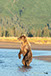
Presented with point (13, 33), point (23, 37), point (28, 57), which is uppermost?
point (23, 37)

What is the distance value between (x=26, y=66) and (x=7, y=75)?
4810 millimetres

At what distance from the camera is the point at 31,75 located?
766 inches

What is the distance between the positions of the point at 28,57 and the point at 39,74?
3594mm

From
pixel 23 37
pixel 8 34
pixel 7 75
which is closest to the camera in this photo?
pixel 7 75

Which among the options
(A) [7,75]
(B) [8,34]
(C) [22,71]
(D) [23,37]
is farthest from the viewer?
(B) [8,34]

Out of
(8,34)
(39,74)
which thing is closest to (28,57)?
(39,74)

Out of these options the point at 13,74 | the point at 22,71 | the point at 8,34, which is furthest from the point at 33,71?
the point at 8,34

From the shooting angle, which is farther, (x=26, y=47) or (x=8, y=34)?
A: (x=8, y=34)

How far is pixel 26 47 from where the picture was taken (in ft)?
75.8

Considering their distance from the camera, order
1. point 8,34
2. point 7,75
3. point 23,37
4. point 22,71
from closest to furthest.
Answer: point 7,75 → point 22,71 → point 23,37 → point 8,34

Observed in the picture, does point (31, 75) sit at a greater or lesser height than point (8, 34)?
greater

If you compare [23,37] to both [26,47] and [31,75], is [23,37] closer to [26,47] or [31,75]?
[26,47]

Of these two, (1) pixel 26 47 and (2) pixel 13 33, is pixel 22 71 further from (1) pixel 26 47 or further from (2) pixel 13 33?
(2) pixel 13 33

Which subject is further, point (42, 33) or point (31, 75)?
point (42, 33)
